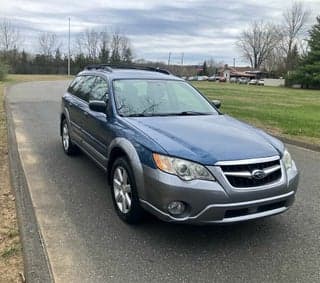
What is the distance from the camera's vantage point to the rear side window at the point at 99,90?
554 centimetres

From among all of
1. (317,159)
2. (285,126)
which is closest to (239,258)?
(317,159)

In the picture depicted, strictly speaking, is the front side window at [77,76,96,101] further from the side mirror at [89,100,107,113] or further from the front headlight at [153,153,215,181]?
the front headlight at [153,153,215,181]

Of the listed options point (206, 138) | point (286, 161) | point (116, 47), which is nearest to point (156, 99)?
point (206, 138)

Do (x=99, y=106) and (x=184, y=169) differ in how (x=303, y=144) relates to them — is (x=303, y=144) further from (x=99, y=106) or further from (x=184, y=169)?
(x=184, y=169)

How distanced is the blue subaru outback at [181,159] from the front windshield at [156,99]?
0.04ft

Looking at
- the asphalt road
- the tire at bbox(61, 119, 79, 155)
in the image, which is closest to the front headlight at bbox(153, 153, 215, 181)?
the asphalt road

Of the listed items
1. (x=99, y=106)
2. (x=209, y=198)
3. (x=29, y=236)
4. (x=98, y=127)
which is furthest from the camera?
(x=98, y=127)

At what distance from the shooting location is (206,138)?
160 inches

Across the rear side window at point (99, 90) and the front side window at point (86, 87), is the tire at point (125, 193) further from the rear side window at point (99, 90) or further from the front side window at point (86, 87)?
the front side window at point (86, 87)

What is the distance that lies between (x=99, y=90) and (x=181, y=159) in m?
2.56

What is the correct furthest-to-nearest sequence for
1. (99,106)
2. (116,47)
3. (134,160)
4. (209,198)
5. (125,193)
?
1. (116,47)
2. (99,106)
3. (125,193)
4. (134,160)
5. (209,198)

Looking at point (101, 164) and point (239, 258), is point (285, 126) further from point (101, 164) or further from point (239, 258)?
point (239, 258)

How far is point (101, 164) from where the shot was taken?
17.2 ft

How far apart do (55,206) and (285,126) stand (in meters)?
8.13
